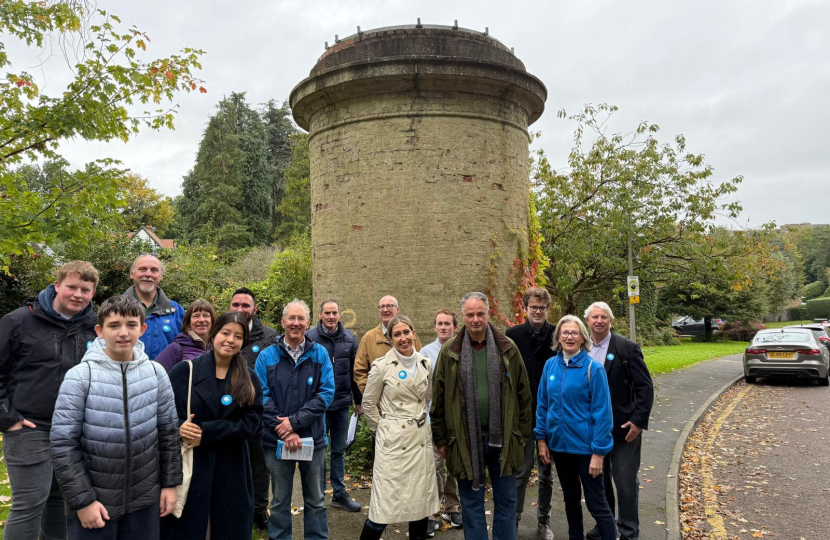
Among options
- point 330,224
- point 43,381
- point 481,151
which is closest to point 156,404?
Result: point 43,381

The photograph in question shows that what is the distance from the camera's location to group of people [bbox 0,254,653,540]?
110 inches

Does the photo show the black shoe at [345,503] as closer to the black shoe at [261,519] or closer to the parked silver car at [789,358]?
the black shoe at [261,519]

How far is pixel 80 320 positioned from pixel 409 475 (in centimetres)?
244

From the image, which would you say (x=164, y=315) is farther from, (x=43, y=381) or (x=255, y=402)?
(x=255, y=402)

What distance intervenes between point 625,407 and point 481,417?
1300 millimetres

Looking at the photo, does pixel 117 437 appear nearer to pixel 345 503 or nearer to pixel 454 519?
pixel 345 503

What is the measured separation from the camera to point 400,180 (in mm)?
7320

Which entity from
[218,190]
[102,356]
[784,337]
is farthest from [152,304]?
[218,190]

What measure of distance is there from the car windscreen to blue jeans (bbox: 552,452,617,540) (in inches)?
533

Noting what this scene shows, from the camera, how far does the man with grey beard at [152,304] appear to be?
13.9 feet

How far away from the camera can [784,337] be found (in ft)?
48.3

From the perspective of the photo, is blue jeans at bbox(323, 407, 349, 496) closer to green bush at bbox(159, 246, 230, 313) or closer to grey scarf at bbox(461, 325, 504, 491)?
grey scarf at bbox(461, 325, 504, 491)

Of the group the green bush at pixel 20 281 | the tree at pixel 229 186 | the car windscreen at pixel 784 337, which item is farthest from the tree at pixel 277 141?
the car windscreen at pixel 784 337

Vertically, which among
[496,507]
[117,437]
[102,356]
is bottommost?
[496,507]
